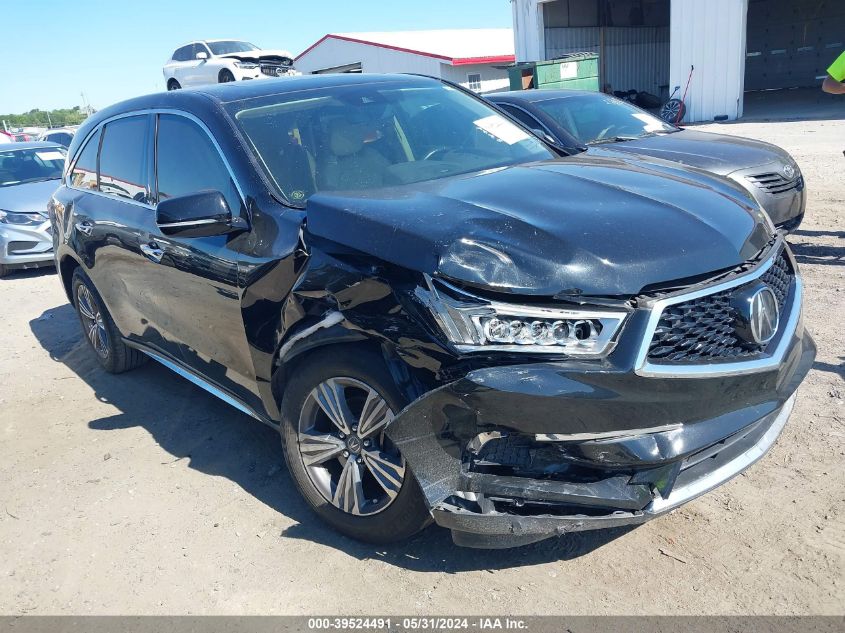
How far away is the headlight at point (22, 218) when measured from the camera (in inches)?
396

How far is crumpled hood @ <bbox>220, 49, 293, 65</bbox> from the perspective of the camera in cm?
→ 1842

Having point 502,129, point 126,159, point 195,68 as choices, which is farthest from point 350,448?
point 195,68

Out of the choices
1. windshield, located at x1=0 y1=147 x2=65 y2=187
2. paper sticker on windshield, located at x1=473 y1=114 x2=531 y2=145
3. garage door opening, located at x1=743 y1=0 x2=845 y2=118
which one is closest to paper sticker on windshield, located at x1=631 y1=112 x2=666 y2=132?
paper sticker on windshield, located at x1=473 y1=114 x2=531 y2=145

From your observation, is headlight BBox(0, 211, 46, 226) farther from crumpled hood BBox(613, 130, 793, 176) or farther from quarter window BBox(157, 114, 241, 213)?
crumpled hood BBox(613, 130, 793, 176)

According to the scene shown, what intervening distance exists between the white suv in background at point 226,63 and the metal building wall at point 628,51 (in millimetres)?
11890

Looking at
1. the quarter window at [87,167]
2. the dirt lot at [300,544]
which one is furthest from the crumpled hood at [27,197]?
the dirt lot at [300,544]

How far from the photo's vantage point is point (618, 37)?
97.0ft

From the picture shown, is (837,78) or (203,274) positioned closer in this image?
(203,274)

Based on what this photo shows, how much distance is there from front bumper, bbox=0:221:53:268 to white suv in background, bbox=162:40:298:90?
9.02 m

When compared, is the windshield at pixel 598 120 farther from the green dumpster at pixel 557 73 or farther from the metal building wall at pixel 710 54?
the metal building wall at pixel 710 54

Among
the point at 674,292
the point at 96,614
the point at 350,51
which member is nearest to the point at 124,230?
the point at 96,614

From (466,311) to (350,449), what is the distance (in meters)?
0.95

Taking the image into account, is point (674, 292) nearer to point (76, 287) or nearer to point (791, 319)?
point (791, 319)

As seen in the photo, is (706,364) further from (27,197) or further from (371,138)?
(27,197)
